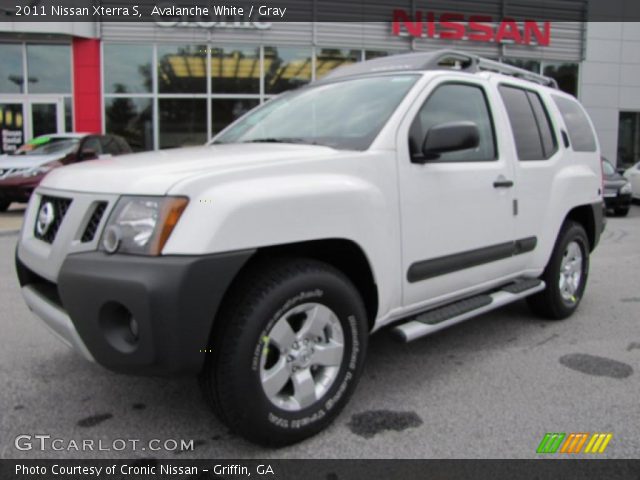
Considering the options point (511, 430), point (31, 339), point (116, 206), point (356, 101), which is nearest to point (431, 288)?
point (511, 430)

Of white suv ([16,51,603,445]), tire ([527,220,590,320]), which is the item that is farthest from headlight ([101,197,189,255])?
tire ([527,220,590,320])

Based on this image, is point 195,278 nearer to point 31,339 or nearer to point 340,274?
point 340,274

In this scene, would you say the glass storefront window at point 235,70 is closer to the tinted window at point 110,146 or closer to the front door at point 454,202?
the tinted window at point 110,146

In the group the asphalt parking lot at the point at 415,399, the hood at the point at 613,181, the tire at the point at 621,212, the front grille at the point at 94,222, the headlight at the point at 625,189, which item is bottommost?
the tire at the point at 621,212

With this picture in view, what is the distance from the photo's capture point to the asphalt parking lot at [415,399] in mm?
2650

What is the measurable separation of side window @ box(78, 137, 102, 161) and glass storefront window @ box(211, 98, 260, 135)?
5015 millimetres

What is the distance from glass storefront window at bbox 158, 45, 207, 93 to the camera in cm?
1630

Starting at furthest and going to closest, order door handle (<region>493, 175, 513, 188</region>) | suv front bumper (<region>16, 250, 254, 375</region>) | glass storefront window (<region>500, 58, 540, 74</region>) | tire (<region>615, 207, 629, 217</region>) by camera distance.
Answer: glass storefront window (<region>500, 58, 540, 74</region>), tire (<region>615, 207, 629, 217</region>), door handle (<region>493, 175, 513, 188</region>), suv front bumper (<region>16, 250, 254, 375</region>)

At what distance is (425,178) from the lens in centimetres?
312

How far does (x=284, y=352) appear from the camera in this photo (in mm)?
2516

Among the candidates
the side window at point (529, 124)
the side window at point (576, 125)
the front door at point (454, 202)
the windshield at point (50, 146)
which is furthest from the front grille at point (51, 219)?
the windshield at point (50, 146)

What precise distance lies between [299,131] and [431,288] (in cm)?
116

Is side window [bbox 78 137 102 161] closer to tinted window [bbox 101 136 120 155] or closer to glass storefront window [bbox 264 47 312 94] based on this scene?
tinted window [bbox 101 136 120 155]

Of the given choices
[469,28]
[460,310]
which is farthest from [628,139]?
[460,310]
